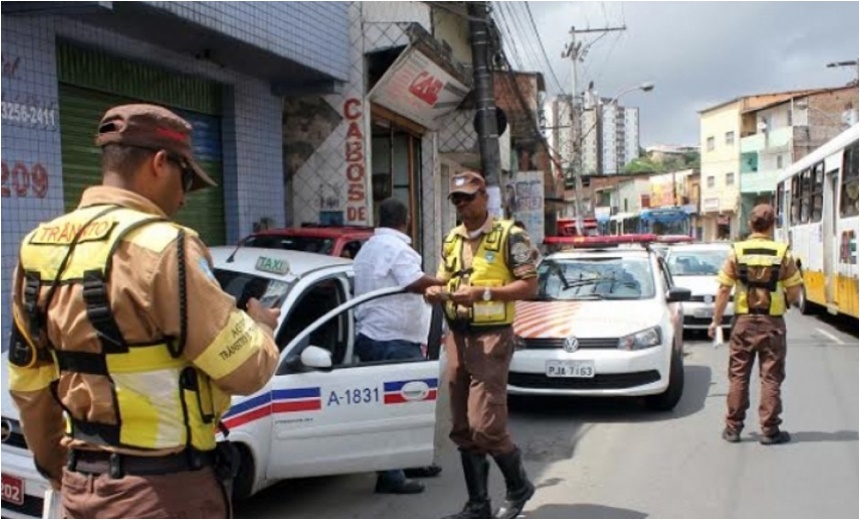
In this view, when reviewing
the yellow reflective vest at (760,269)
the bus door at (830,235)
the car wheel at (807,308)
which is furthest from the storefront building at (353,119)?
the car wheel at (807,308)

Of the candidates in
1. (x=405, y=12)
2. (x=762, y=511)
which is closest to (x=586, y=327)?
(x=762, y=511)

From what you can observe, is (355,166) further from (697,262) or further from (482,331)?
(482,331)

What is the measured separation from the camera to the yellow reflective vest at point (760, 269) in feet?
21.3

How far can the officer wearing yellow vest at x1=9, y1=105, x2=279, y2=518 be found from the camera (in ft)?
6.78

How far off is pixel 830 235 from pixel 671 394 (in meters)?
7.54

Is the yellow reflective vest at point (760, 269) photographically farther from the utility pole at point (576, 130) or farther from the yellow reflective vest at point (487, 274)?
the utility pole at point (576, 130)

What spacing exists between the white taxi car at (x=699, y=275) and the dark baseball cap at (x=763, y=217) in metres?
5.27

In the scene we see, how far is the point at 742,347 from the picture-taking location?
652 cm

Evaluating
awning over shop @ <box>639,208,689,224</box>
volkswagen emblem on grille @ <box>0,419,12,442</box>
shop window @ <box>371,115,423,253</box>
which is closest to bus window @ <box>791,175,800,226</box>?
shop window @ <box>371,115,423,253</box>

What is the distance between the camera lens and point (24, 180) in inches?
277

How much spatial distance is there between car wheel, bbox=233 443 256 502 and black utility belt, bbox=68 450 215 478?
7.00 feet

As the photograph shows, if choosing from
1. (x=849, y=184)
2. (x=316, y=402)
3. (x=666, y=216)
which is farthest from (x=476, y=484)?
(x=666, y=216)

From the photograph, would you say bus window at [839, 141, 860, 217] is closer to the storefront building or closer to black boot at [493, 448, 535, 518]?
the storefront building

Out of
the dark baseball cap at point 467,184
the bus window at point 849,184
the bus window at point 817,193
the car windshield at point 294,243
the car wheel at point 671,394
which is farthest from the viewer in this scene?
the bus window at point 817,193
